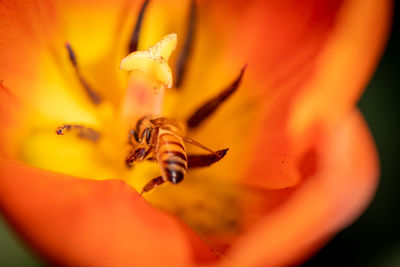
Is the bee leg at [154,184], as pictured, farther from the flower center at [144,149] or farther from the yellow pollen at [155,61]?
the yellow pollen at [155,61]

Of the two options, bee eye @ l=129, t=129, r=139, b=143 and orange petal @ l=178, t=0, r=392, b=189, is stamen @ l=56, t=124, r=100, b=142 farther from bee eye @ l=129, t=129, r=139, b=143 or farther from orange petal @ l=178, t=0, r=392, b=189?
orange petal @ l=178, t=0, r=392, b=189

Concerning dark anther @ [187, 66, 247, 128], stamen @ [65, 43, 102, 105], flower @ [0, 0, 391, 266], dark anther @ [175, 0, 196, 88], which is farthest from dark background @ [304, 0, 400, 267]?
stamen @ [65, 43, 102, 105]

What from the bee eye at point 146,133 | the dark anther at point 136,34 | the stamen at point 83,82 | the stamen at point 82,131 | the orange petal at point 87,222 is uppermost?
the dark anther at point 136,34

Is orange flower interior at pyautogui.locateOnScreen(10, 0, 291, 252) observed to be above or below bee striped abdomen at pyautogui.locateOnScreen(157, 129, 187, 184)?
above

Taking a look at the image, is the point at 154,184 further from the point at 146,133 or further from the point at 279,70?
the point at 279,70

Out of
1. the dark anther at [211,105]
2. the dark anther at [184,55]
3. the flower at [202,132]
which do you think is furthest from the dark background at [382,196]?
the dark anther at [184,55]

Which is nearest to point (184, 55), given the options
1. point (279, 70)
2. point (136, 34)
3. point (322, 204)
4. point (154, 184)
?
point (136, 34)

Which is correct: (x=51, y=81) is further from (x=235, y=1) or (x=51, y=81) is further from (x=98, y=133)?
(x=235, y=1)

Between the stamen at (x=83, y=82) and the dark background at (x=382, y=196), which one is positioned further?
the stamen at (x=83, y=82)
